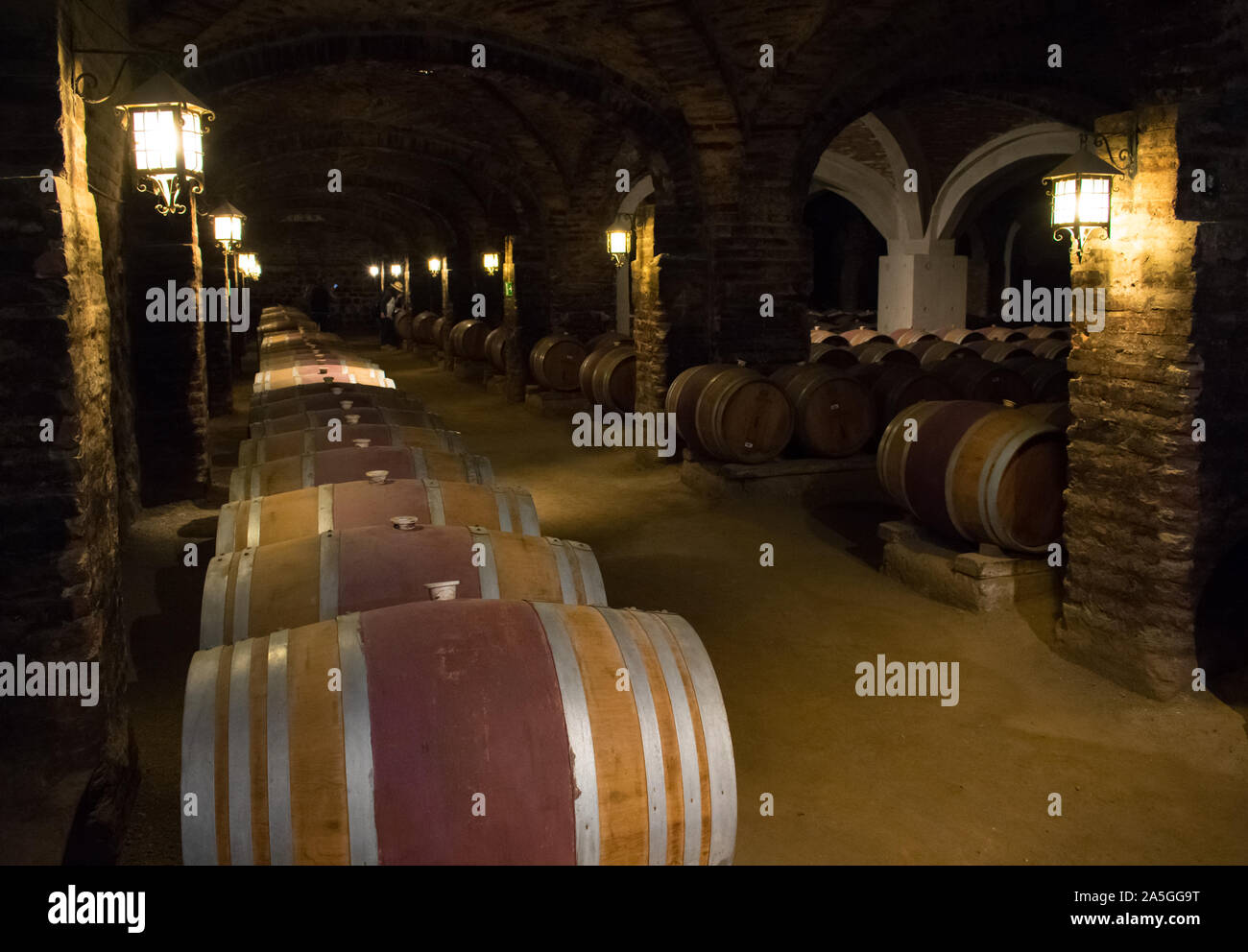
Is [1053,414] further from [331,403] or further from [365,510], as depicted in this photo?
[331,403]

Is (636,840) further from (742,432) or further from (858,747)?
(742,432)

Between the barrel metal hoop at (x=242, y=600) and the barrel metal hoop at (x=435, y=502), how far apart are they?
0.85 metres

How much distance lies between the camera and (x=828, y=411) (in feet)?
27.9

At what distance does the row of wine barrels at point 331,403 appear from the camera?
20.7 ft

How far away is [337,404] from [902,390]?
4.76m

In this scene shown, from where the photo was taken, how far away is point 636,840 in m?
2.19

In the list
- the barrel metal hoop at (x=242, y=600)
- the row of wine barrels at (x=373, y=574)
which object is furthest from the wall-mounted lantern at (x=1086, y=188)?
the barrel metal hoop at (x=242, y=600)

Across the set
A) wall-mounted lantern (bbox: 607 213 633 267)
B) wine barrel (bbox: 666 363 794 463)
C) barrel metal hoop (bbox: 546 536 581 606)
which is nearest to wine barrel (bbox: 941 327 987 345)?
wall-mounted lantern (bbox: 607 213 633 267)

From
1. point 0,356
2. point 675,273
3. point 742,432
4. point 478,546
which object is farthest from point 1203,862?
point 675,273

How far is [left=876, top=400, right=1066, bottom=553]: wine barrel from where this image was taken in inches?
218

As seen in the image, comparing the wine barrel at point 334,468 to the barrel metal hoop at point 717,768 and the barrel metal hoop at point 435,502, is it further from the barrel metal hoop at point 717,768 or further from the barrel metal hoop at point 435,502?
the barrel metal hoop at point 717,768

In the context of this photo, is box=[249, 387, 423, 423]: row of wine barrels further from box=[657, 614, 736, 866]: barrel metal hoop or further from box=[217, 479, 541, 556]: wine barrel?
box=[657, 614, 736, 866]: barrel metal hoop
